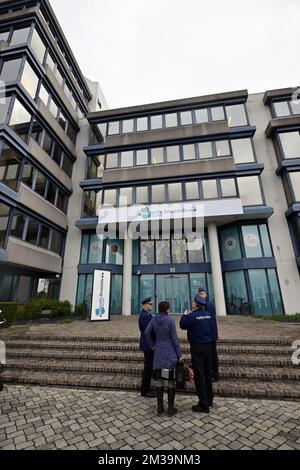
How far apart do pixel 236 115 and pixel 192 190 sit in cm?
800

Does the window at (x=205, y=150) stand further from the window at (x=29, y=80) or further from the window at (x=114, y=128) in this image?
the window at (x=29, y=80)

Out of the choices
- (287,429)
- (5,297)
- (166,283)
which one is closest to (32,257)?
(5,297)

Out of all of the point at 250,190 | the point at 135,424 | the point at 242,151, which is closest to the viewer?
the point at 135,424

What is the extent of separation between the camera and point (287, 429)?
337 cm

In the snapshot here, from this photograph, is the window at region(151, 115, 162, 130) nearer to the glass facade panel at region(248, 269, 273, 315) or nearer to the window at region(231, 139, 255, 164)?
the window at region(231, 139, 255, 164)

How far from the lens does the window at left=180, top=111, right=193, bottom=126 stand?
741 inches

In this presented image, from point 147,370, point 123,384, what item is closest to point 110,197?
point 123,384

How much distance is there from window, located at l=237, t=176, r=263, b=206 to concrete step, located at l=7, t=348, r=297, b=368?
12223 millimetres

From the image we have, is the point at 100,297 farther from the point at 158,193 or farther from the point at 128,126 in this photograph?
the point at 128,126

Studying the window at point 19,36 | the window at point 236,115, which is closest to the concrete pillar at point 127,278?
the window at point 236,115

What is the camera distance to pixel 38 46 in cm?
1634

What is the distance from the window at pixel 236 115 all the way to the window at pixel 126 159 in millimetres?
8930

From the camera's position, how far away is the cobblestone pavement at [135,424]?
3.09 m
